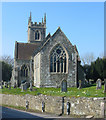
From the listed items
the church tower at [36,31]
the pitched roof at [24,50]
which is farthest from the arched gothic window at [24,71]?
the church tower at [36,31]

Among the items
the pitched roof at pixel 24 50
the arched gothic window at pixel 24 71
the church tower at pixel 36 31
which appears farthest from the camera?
the church tower at pixel 36 31

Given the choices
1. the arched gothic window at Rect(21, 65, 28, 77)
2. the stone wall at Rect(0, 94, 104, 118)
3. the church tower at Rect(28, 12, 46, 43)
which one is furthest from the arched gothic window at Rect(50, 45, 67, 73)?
the church tower at Rect(28, 12, 46, 43)

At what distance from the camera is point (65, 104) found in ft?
55.9

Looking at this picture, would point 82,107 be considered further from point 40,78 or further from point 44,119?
point 40,78

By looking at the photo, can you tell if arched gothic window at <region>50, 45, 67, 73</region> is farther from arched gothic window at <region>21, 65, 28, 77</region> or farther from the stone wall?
the stone wall

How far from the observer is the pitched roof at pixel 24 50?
1630 inches

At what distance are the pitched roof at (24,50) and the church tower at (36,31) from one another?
1354 centimetres

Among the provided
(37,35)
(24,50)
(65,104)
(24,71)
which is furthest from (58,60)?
(37,35)

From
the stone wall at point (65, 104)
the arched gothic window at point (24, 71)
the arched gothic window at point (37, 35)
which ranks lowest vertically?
the stone wall at point (65, 104)

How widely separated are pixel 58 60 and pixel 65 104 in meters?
15.3

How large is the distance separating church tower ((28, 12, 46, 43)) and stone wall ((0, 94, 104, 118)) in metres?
36.3

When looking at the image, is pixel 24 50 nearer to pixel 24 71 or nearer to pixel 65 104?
pixel 24 71

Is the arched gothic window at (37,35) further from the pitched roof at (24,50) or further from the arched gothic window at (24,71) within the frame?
the arched gothic window at (24,71)

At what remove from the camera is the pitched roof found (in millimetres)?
41406
